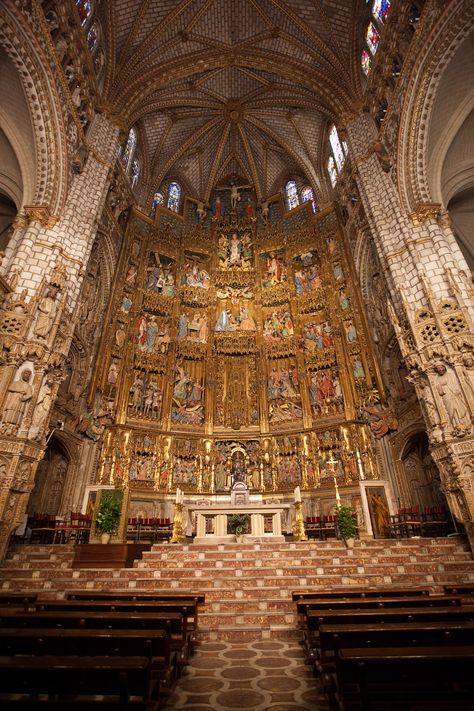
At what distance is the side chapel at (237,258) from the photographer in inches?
445

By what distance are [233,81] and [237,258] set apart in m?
10.3

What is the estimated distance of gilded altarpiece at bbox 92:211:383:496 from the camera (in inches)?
625

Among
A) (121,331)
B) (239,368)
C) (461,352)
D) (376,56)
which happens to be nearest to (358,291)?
(239,368)

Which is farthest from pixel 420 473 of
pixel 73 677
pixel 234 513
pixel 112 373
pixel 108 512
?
pixel 73 677

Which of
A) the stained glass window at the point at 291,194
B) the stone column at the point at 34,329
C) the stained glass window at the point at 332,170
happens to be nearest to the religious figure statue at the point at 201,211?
the stained glass window at the point at 291,194

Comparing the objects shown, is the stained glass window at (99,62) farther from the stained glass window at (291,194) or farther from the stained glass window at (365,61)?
the stained glass window at (291,194)

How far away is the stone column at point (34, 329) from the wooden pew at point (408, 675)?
921 centimetres

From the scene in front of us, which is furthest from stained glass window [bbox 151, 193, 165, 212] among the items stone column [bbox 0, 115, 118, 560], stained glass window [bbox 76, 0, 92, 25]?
stone column [bbox 0, 115, 118, 560]

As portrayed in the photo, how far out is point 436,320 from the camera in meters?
10.8

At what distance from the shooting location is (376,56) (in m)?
15.2

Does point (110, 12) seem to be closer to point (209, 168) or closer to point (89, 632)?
point (209, 168)

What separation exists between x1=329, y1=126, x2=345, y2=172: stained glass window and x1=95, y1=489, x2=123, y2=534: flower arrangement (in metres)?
18.7

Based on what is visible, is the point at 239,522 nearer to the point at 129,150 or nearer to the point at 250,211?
the point at 250,211

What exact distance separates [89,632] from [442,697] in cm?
273
